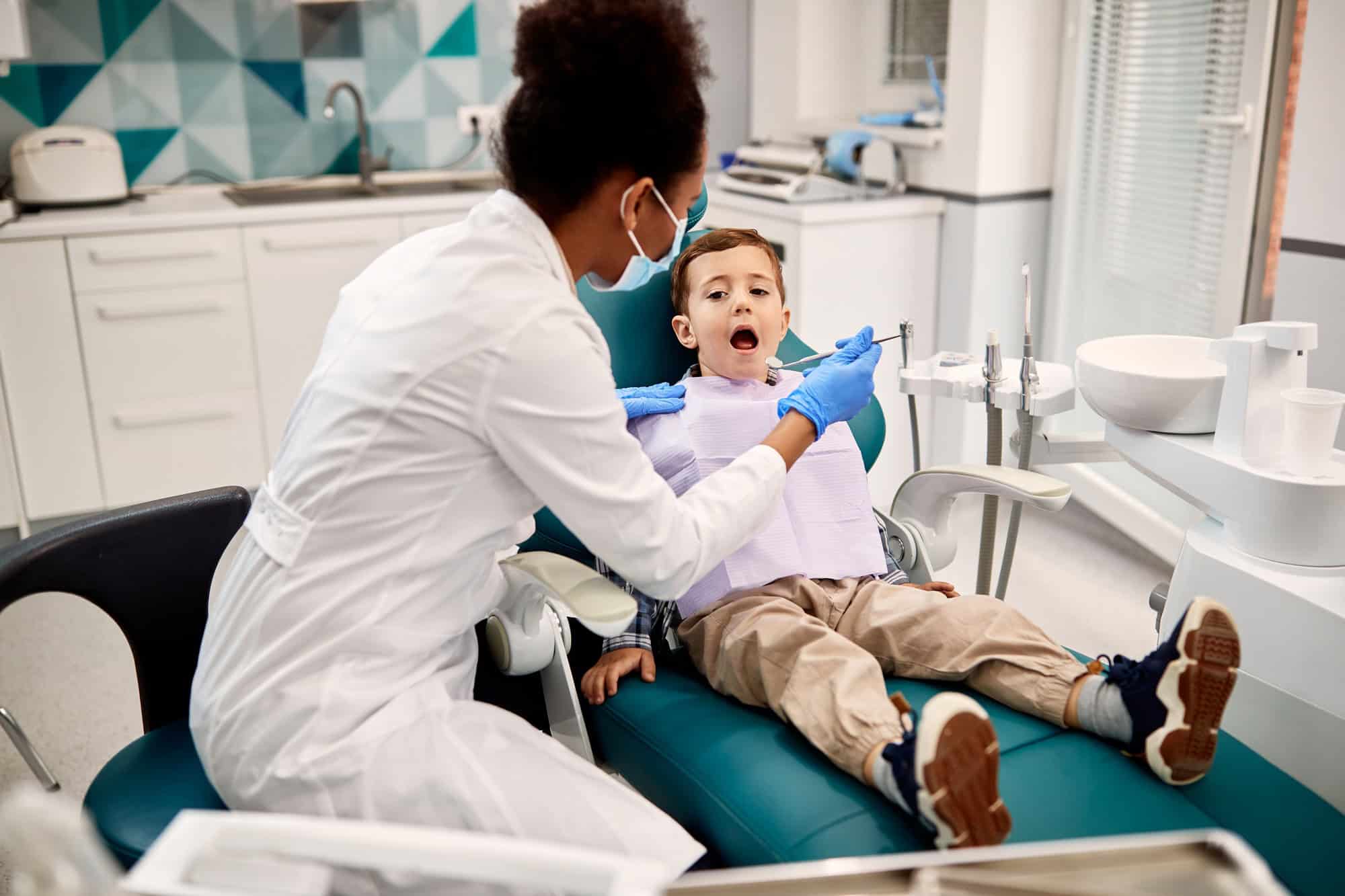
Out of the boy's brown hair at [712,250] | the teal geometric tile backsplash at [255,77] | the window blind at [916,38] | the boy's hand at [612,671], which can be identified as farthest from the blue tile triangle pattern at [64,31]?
the boy's hand at [612,671]

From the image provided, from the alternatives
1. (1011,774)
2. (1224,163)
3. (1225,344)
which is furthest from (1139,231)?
(1011,774)

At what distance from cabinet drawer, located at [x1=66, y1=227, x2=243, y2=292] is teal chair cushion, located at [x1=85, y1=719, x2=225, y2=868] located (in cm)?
210

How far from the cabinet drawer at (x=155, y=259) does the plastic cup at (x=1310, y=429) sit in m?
2.75

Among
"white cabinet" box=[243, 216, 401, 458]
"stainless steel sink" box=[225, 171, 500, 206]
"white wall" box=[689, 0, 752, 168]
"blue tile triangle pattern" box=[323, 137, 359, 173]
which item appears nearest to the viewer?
"white cabinet" box=[243, 216, 401, 458]

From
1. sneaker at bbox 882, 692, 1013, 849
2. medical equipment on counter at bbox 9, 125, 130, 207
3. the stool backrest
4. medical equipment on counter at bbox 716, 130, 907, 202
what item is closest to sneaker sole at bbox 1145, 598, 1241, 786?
sneaker at bbox 882, 692, 1013, 849

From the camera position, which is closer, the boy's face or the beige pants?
the beige pants

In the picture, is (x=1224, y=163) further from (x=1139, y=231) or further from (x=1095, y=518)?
(x=1095, y=518)

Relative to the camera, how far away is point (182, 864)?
788 millimetres

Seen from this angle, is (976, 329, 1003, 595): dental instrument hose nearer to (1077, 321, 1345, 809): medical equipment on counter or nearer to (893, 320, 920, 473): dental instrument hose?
(893, 320, 920, 473): dental instrument hose

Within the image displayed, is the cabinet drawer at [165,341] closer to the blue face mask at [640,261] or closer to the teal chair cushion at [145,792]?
the teal chair cushion at [145,792]

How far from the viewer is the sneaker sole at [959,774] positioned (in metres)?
1.14

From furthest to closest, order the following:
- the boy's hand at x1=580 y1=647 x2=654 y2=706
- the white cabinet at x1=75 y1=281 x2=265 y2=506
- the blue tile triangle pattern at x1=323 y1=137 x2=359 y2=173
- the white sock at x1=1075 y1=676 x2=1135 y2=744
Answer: the blue tile triangle pattern at x1=323 y1=137 x2=359 y2=173, the white cabinet at x1=75 y1=281 x2=265 y2=506, the boy's hand at x1=580 y1=647 x2=654 y2=706, the white sock at x1=1075 y1=676 x2=1135 y2=744

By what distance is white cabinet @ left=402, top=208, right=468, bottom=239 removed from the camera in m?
3.49

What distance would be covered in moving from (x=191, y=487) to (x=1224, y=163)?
9.27ft
